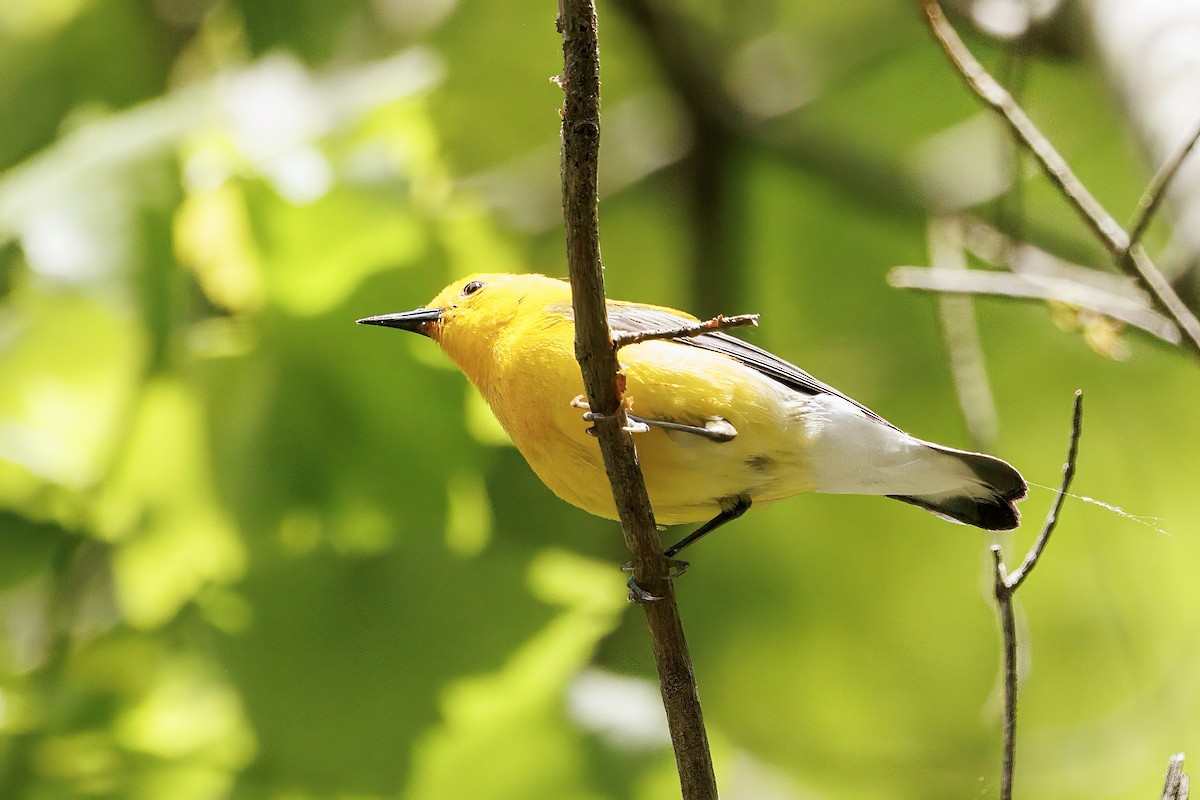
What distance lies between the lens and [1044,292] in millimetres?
2279

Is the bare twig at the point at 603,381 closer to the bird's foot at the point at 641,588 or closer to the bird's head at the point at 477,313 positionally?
the bird's foot at the point at 641,588

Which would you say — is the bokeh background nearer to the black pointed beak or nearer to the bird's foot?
the black pointed beak

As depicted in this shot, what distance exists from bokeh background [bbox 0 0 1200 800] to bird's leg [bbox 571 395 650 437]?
880 mm

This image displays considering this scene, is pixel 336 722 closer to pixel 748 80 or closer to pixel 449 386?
pixel 449 386

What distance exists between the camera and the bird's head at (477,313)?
6.86 ft

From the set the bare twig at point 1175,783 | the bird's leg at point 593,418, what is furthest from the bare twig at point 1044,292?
the bare twig at point 1175,783

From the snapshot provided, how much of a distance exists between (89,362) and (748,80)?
2631mm

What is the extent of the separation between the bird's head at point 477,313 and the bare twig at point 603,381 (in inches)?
23.6

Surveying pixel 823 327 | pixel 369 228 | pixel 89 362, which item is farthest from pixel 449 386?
pixel 823 327

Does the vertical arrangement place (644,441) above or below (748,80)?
below

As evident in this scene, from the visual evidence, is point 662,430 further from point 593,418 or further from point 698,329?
point 698,329

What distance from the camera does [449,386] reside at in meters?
2.69

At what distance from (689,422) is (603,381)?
1.57ft

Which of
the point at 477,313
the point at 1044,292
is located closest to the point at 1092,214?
the point at 1044,292
